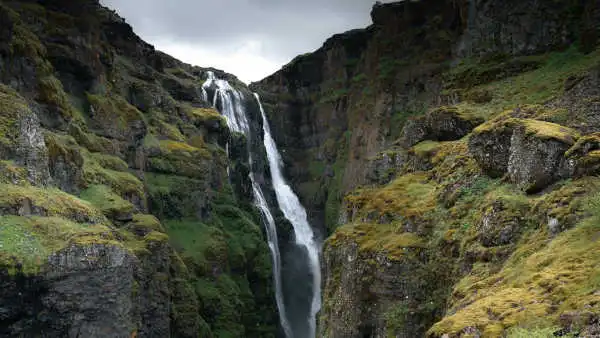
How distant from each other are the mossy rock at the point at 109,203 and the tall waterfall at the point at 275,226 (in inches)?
977

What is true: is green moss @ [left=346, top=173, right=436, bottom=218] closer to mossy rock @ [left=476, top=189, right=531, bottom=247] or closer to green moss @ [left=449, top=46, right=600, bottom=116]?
mossy rock @ [left=476, top=189, right=531, bottom=247]

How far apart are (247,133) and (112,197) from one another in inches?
1594

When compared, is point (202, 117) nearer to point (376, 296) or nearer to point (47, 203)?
point (47, 203)

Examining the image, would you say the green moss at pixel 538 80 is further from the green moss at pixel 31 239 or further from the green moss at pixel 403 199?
the green moss at pixel 31 239

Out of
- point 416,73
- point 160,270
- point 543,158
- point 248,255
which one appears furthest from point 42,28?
point 543,158

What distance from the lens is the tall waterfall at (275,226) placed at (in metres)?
63.5

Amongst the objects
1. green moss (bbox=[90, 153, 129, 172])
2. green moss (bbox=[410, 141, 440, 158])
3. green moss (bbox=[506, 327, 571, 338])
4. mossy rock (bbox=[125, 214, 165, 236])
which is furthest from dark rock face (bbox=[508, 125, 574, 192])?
green moss (bbox=[90, 153, 129, 172])

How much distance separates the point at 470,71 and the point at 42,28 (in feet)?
129

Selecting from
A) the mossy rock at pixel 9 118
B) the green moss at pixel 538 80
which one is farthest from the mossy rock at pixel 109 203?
the green moss at pixel 538 80

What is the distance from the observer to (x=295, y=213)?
272 ft

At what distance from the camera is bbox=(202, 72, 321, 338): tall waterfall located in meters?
63.5

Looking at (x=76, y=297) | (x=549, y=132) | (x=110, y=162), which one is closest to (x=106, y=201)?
(x=110, y=162)

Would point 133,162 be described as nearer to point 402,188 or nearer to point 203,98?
point 203,98

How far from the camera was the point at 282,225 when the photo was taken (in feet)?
241
